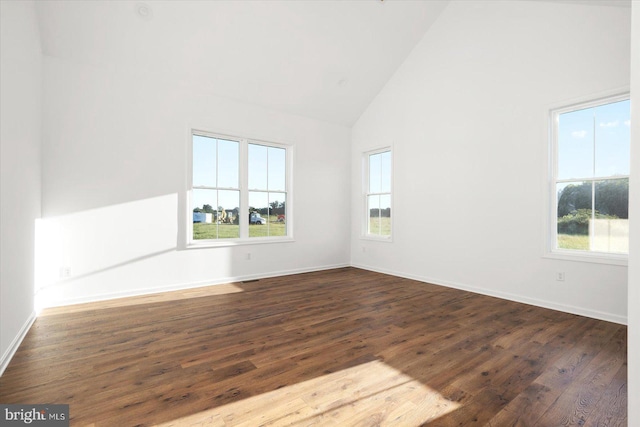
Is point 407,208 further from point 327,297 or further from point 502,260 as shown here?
point 327,297

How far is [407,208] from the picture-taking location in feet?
17.4

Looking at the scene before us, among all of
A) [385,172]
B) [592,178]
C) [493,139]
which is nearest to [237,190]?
[385,172]

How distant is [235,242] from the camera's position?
506cm

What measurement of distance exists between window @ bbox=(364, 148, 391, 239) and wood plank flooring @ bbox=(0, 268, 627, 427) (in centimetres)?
228

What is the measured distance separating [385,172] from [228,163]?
2852mm

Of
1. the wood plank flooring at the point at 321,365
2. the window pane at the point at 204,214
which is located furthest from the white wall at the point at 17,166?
the window pane at the point at 204,214

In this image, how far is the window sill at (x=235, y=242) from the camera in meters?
4.64

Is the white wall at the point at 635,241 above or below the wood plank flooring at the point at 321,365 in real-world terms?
above

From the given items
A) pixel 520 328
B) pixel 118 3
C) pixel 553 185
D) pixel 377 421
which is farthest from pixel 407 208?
pixel 118 3

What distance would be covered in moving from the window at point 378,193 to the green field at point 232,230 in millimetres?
1736

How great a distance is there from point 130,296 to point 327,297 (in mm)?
2590

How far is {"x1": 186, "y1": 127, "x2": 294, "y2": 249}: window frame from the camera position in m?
4.57

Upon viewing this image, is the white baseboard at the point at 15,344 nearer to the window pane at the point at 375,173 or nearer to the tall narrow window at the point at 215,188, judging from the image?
the tall narrow window at the point at 215,188

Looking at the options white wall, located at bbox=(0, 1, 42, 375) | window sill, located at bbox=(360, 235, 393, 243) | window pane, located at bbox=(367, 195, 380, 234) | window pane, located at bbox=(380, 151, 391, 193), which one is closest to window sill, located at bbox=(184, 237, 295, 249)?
window sill, located at bbox=(360, 235, 393, 243)
